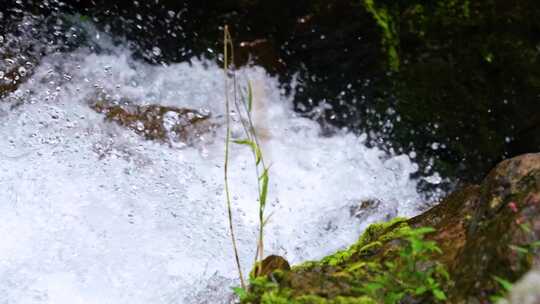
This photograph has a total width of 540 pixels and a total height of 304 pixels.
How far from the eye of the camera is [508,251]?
1979 millimetres

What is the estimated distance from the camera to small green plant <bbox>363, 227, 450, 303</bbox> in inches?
78.0

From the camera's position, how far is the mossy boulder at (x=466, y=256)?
6.52ft

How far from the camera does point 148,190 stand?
3.80 meters

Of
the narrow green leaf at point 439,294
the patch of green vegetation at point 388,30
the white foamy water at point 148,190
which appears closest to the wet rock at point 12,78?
the white foamy water at point 148,190

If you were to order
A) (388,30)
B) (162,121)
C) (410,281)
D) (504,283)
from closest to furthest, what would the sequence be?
(504,283), (410,281), (162,121), (388,30)

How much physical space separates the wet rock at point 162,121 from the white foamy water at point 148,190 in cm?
7

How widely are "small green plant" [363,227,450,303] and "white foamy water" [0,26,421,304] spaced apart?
130 cm

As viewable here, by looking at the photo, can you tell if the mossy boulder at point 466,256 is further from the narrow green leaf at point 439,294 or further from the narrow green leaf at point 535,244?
the narrow green leaf at point 439,294

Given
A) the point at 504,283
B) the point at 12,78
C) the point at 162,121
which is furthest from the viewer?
the point at 162,121

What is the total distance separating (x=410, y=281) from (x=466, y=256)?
10.1 inches

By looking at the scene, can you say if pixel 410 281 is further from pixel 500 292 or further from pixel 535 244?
pixel 535 244

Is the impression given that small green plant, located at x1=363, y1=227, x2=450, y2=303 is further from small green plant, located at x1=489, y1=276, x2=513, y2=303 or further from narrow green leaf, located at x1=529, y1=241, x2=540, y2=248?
narrow green leaf, located at x1=529, y1=241, x2=540, y2=248

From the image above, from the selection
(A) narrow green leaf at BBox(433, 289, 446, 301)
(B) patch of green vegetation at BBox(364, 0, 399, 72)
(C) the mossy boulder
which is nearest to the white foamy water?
(B) patch of green vegetation at BBox(364, 0, 399, 72)

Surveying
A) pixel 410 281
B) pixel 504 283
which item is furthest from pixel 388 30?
pixel 504 283
